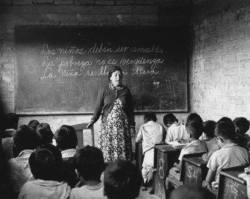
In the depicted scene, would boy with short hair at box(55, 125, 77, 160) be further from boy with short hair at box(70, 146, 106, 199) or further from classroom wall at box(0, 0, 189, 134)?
classroom wall at box(0, 0, 189, 134)

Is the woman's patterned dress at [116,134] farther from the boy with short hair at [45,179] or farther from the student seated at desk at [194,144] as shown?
the boy with short hair at [45,179]

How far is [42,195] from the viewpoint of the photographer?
198 cm

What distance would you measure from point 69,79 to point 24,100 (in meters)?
0.70

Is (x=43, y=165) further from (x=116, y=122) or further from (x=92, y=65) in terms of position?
(x=92, y=65)

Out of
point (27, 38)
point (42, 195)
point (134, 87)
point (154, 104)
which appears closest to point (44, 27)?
point (27, 38)

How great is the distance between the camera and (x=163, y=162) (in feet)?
11.7

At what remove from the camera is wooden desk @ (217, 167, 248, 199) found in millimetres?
2247

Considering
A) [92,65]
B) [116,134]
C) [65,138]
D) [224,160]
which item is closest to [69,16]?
[92,65]

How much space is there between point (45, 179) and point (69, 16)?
4.01 meters

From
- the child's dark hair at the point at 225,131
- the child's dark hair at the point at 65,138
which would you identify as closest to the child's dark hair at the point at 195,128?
the child's dark hair at the point at 225,131

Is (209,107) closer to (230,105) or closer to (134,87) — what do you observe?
(230,105)

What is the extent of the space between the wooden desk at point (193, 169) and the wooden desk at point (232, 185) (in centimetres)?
31

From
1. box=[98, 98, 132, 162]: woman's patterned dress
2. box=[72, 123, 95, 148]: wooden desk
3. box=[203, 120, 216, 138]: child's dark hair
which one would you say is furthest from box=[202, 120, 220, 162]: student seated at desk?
box=[72, 123, 95, 148]: wooden desk

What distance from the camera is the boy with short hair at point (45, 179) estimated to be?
1.98m
